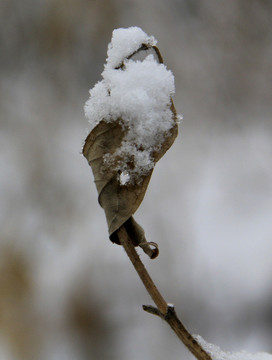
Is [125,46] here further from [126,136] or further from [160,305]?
[160,305]

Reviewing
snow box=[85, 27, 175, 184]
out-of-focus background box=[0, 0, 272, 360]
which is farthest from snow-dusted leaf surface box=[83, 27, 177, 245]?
out-of-focus background box=[0, 0, 272, 360]

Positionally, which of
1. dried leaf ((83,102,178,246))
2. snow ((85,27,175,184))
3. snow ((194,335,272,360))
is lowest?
snow ((194,335,272,360))

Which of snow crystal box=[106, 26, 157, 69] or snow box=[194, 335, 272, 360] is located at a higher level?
snow crystal box=[106, 26, 157, 69]

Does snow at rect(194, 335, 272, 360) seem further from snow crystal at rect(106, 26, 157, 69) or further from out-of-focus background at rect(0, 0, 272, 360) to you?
out-of-focus background at rect(0, 0, 272, 360)

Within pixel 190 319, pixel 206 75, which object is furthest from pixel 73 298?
pixel 206 75

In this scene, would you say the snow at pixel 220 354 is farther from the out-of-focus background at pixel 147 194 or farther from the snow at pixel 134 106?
the out-of-focus background at pixel 147 194

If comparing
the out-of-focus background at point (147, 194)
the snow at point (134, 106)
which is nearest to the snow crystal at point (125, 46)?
the snow at point (134, 106)
